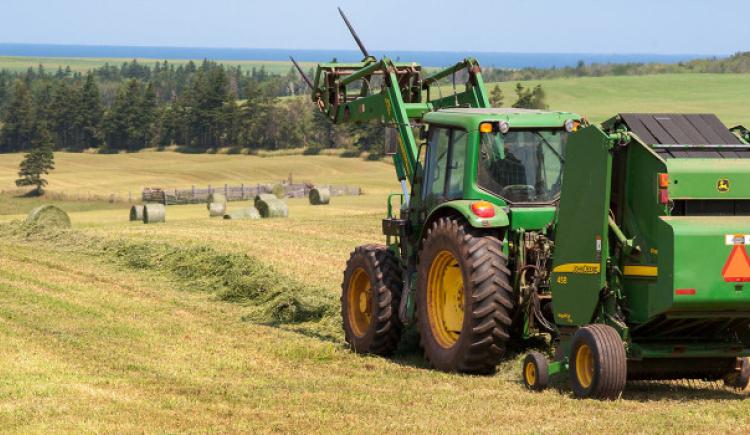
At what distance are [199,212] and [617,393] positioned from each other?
38741 millimetres

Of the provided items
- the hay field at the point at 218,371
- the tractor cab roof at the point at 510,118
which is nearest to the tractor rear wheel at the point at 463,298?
the hay field at the point at 218,371

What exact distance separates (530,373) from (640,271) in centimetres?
139

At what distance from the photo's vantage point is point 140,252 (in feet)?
70.6

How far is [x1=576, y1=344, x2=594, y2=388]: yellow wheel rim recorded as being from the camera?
384 inches

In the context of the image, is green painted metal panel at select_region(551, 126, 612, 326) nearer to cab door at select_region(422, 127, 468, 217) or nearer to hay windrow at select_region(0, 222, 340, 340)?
cab door at select_region(422, 127, 468, 217)

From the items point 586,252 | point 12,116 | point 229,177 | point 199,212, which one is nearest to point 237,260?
point 586,252

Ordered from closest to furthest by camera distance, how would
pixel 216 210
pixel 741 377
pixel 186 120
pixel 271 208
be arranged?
1. pixel 741 377
2. pixel 271 208
3. pixel 216 210
4. pixel 186 120

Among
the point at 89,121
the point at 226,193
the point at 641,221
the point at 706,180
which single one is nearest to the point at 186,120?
the point at 89,121

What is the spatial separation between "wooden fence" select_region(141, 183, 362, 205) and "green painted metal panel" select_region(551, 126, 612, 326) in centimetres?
5042

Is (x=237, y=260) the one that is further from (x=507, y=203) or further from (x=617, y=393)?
(x=617, y=393)

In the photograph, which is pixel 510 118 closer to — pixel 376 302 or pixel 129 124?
pixel 376 302

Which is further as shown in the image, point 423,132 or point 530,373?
point 423,132

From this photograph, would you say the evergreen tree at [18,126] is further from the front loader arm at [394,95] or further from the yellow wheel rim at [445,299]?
the yellow wheel rim at [445,299]

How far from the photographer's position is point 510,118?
11.5 metres
